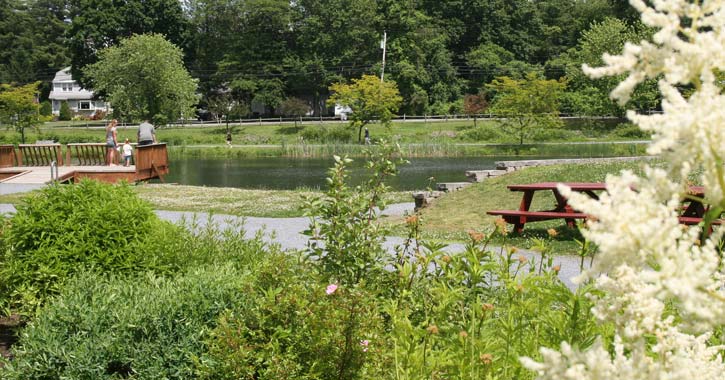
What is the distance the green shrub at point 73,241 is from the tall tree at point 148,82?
53.2 metres

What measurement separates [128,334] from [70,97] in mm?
108415

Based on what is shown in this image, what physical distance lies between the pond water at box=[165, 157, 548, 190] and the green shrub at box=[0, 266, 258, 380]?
1964 centimetres

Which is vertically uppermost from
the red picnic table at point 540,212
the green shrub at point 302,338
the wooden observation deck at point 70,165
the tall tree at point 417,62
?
the tall tree at point 417,62

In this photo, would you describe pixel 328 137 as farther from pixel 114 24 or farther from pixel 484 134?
pixel 114 24

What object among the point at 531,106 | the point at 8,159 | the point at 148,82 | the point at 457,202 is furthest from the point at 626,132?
the point at 8,159

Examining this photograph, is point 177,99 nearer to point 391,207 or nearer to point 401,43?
point 401,43

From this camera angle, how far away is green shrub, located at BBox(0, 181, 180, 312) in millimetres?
6859

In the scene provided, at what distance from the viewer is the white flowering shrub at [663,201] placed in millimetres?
1416

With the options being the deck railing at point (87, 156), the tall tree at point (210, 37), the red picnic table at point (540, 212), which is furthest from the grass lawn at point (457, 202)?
the tall tree at point (210, 37)

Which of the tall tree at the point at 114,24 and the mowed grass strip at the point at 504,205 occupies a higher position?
the tall tree at the point at 114,24

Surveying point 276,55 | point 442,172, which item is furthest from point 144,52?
point 442,172

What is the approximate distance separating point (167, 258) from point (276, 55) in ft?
237

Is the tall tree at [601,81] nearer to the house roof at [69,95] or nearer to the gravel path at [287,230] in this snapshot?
the gravel path at [287,230]

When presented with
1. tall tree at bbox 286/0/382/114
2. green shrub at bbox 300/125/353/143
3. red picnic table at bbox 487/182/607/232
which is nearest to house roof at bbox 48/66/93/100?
tall tree at bbox 286/0/382/114
